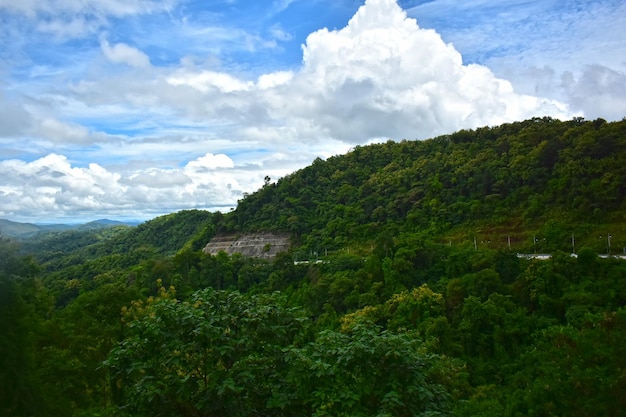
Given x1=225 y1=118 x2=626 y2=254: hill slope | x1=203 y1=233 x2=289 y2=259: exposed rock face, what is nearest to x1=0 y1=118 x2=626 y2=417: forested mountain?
x1=225 y1=118 x2=626 y2=254: hill slope

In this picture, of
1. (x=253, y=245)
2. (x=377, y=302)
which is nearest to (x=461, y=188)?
(x=377, y=302)

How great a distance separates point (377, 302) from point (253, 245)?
23295mm

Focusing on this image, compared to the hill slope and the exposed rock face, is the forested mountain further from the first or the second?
the exposed rock face

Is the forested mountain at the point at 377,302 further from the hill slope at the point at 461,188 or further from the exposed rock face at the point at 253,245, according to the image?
the exposed rock face at the point at 253,245

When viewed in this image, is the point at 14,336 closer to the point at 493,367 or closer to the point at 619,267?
the point at 493,367

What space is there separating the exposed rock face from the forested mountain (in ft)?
4.64

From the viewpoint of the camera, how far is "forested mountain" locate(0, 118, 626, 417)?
568 centimetres

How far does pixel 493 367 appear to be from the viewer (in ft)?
70.2

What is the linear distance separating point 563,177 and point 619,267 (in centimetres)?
1367

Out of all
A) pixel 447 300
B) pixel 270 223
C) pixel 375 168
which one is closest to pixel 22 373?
pixel 447 300

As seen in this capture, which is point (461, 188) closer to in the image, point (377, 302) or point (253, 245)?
point (377, 302)

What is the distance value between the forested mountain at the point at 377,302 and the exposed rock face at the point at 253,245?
1415 millimetres

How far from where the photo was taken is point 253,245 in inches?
1941

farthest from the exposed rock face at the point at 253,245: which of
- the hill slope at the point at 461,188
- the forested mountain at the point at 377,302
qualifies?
the forested mountain at the point at 377,302
